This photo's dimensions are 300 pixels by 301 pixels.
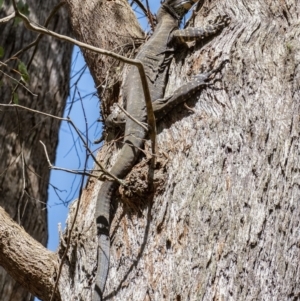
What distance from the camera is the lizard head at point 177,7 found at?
5.63 m

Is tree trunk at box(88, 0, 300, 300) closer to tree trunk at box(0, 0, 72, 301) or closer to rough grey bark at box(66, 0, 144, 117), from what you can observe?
rough grey bark at box(66, 0, 144, 117)

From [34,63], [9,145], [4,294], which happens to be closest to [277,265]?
[4,294]

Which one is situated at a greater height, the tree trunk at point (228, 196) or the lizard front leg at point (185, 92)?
the lizard front leg at point (185, 92)

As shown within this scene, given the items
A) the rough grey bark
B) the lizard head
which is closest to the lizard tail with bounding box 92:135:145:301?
the rough grey bark

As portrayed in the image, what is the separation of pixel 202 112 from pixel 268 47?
1.74 feet

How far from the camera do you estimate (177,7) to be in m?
5.80

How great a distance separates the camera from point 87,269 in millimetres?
3209

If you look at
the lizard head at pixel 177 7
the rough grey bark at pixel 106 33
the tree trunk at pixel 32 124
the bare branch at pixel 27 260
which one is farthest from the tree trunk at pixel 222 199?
the tree trunk at pixel 32 124

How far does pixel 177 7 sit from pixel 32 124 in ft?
6.61

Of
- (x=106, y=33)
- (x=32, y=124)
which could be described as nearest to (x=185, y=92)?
(x=106, y=33)

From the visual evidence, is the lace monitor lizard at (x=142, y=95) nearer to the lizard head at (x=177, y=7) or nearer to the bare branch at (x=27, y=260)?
the lizard head at (x=177, y=7)

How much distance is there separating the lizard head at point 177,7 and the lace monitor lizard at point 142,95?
153mm

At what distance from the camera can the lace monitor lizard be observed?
322cm

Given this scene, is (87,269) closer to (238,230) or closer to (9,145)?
(238,230)
